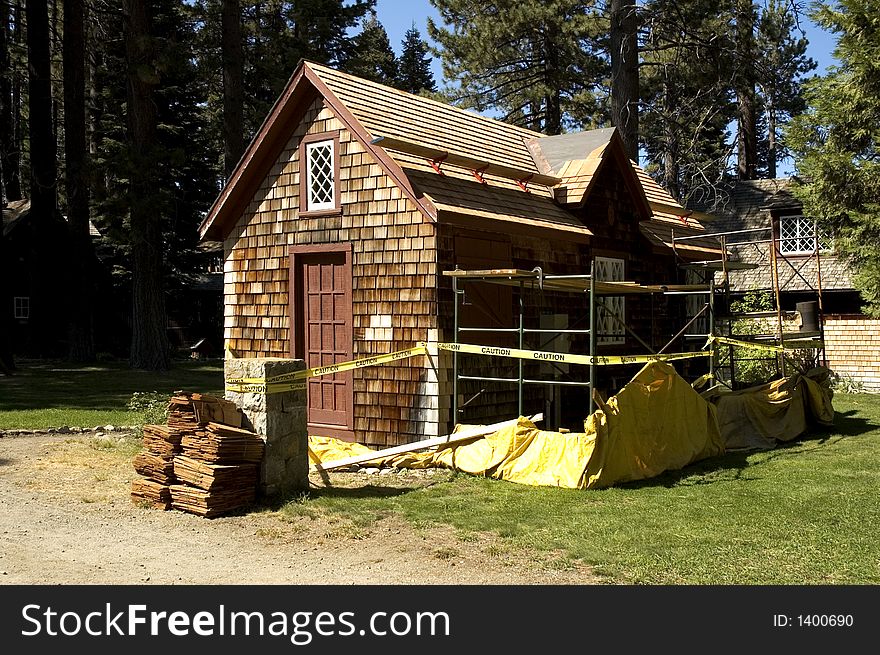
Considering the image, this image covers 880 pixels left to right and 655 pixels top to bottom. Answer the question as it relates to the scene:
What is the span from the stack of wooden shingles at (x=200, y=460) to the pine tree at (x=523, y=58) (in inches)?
935

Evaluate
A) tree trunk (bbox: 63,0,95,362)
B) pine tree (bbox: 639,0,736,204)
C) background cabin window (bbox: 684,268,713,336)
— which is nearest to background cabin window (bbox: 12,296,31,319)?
tree trunk (bbox: 63,0,95,362)

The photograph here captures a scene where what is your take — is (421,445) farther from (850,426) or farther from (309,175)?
(850,426)

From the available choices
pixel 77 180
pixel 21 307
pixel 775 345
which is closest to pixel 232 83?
pixel 77 180

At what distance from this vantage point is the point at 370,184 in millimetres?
12648

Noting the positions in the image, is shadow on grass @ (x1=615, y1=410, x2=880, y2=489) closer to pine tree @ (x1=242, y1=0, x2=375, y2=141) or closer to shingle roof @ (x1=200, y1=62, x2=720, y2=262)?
shingle roof @ (x1=200, y1=62, x2=720, y2=262)

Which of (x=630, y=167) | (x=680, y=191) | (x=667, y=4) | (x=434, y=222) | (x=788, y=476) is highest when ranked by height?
(x=667, y=4)

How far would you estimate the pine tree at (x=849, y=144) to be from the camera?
18766 mm

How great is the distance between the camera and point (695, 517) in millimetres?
8430

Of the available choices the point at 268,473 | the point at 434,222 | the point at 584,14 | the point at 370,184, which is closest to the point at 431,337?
the point at 434,222

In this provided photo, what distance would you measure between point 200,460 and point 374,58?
43.6 meters

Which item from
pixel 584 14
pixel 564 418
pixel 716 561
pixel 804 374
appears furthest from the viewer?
pixel 584 14

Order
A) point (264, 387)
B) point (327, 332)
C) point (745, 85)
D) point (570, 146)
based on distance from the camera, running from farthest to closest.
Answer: point (745, 85) < point (570, 146) < point (327, 332) < point (264, 387)

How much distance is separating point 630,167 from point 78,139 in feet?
61.9

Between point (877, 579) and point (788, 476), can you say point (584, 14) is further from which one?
point (877, 579)
